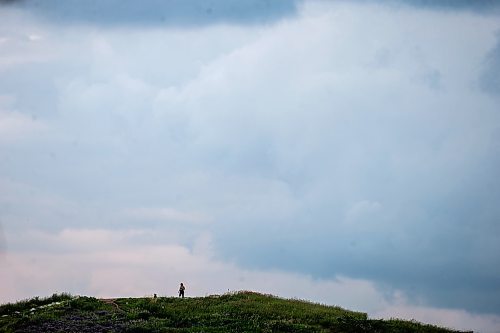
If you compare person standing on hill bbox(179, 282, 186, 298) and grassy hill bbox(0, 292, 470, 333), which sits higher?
person standing on hill bbox(179, 282, 186, 298)

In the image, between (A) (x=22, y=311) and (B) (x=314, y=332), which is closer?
Answer: (B) (x=314, y=332)

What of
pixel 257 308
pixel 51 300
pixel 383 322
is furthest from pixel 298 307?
pixel 51 300

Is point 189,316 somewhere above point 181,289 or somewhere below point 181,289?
below

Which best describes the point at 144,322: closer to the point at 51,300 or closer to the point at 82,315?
the point at 82,315

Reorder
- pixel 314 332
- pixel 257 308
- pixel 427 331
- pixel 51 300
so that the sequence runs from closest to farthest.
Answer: pixel 314 332, pixel 427 331, pixel 257 308, pixel 51 300

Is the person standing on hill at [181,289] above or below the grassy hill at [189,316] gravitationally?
above

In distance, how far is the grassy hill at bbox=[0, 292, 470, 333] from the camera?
56469mm

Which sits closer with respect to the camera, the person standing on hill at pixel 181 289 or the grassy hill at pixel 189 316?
the grassy hill at pixel 189 316

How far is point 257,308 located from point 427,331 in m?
13.1

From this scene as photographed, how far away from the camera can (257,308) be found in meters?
63.5

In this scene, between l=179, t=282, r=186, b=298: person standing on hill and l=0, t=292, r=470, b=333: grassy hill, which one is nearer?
l=0, t=292, r=470, b=333: grassy hill

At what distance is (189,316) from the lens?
6081 cm

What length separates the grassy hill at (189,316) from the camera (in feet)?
185

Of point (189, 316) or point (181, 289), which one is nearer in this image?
point (189, 316)
